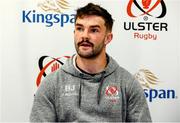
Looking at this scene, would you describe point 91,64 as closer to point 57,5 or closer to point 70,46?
point 70,46

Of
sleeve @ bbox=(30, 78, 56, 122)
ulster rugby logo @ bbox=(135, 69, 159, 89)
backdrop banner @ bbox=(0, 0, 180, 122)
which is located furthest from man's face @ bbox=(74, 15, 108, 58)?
ulster rugby logo @ bbox=(135, 69, 159, 89)

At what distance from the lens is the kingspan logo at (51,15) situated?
2117 millimetres

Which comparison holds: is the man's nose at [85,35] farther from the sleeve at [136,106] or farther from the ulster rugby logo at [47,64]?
the ulster rugby logo at [47,64]

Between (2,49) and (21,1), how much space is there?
36cm

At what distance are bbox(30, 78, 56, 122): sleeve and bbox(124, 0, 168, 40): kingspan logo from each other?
858 mm

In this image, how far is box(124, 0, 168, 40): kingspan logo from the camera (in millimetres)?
2176

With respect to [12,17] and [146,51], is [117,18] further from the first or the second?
[12,17]

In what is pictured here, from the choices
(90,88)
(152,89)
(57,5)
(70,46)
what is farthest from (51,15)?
(152,89)

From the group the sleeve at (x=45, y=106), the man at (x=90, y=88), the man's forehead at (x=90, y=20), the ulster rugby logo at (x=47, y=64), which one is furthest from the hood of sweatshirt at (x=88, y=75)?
the ulster rugby logo at (x=47, y=64)

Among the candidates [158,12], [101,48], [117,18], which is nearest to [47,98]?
[101,48]

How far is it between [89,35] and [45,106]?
1.46 ft

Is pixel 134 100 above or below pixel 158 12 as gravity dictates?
below

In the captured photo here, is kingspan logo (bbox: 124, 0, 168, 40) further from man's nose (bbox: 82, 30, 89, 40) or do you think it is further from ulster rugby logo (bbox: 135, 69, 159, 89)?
man's nose (bbox: 82, 30, 89, 40)

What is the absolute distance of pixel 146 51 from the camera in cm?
219
